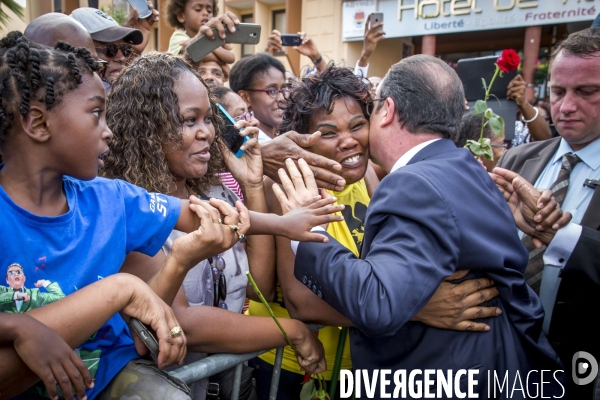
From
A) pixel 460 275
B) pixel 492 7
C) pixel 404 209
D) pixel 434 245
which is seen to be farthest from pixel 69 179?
pixel 492 7

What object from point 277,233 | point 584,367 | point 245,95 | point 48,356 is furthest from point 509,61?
point 48,356

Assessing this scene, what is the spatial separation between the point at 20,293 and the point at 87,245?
0.74 feet

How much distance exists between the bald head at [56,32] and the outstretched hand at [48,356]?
1753mm

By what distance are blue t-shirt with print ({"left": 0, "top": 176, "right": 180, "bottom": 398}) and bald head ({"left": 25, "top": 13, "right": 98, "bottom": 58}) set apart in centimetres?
128

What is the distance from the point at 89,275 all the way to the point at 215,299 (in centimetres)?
62

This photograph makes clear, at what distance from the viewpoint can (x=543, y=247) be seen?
2.54m

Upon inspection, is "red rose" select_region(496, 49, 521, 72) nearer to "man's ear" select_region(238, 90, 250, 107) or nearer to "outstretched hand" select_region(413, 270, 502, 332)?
"outstretched hand" select_region(413, 270, 502, 332)

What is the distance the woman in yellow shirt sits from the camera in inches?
90.7

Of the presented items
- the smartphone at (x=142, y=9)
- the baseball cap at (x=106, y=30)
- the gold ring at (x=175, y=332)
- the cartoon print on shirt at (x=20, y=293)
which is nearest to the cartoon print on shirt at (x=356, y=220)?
the gold ring at (x=175, y=332)

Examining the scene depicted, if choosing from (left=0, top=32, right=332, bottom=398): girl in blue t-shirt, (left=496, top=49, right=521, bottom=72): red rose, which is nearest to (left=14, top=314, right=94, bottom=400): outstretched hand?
(left=0, top=32, right=332, bottom=398): girl in blue t-shirt

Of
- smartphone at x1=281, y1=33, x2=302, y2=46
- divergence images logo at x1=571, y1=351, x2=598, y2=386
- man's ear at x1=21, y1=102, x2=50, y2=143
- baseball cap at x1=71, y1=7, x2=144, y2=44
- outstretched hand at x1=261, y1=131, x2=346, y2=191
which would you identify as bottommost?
divergence images logo at x1=571, y1=351, x2=598, y2=386

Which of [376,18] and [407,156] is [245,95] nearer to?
[376,18]

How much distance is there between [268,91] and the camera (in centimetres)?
461

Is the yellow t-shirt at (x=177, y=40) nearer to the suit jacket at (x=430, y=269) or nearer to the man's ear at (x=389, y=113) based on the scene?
the man's ear at (x=389, y=113)
